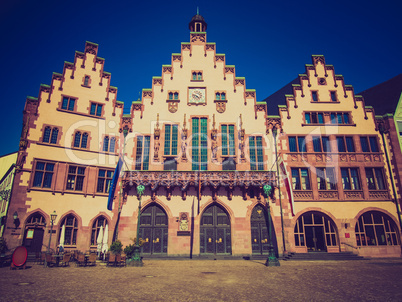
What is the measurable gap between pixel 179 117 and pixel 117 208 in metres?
11.4

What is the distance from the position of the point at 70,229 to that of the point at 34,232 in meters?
2.85

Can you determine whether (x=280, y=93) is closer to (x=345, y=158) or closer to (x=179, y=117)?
(x=345, y=158)

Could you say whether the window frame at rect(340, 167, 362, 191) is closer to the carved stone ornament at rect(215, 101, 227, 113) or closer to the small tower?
the carved stone ornament at rect(215, 101, 227, 113)

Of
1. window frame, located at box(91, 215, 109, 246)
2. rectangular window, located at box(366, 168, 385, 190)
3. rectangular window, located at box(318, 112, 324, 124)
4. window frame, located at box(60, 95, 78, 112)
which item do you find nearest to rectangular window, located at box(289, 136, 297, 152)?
rectangular window, located at box(318, 112, 324, 124)

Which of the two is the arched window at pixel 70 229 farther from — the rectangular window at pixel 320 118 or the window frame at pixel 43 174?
the rectangular window at pixel 320 118

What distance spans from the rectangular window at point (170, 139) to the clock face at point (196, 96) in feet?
12.1

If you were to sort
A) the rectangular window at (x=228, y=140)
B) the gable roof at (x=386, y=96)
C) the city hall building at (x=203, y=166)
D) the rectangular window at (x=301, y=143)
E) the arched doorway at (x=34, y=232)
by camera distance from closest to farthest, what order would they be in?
the arched doorway at (x=34, y=232) < the city hall building at (x=203, y=166) < the rectangular window at (x=228, y=140) < the rectangular window at (x=301, y=143) < the gable roof at (x=386, y=96)

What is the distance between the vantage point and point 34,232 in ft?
73.7

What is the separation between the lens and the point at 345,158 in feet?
87.4

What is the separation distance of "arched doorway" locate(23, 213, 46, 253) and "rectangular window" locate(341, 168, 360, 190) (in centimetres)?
2949

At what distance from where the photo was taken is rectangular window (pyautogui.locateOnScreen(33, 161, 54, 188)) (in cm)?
2348

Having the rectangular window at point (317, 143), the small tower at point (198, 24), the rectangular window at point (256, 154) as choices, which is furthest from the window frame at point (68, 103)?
the rectangular window at point (317, 143)

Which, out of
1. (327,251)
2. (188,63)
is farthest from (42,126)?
(327,251)

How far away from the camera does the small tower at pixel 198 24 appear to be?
31.8 m
